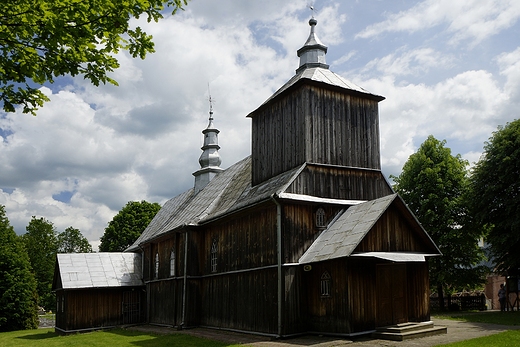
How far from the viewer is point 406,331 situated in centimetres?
1502

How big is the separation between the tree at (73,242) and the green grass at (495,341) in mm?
74046

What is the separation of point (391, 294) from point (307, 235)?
356cm

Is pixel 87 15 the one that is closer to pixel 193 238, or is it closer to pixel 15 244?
pixel 193 238

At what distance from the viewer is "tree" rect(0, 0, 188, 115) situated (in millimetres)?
6996

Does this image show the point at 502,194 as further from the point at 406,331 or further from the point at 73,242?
the point at 73,242

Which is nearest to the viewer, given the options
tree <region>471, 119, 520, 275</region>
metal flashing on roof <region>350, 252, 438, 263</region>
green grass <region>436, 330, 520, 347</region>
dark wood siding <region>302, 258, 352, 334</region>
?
green grass <region>436, 330, 520, 347</region>

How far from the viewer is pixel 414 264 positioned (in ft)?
55.8

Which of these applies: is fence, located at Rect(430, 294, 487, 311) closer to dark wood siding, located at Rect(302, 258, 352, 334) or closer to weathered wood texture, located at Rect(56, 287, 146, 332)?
dark wood siding, located at Rect(302, 258, 352, 334)

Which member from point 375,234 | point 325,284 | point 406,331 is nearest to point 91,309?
point 325,284

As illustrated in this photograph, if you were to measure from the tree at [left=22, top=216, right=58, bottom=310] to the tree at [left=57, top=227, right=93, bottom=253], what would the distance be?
169 inches

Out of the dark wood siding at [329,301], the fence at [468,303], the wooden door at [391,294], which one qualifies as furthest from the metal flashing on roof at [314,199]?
the fence at [468,303]

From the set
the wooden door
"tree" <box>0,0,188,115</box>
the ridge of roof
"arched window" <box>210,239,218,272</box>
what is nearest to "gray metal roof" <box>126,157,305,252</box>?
"arched window" <box>210,239,218,272</box>

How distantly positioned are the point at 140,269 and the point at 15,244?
1385 cm

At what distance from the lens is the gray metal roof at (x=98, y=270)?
2873 cm
